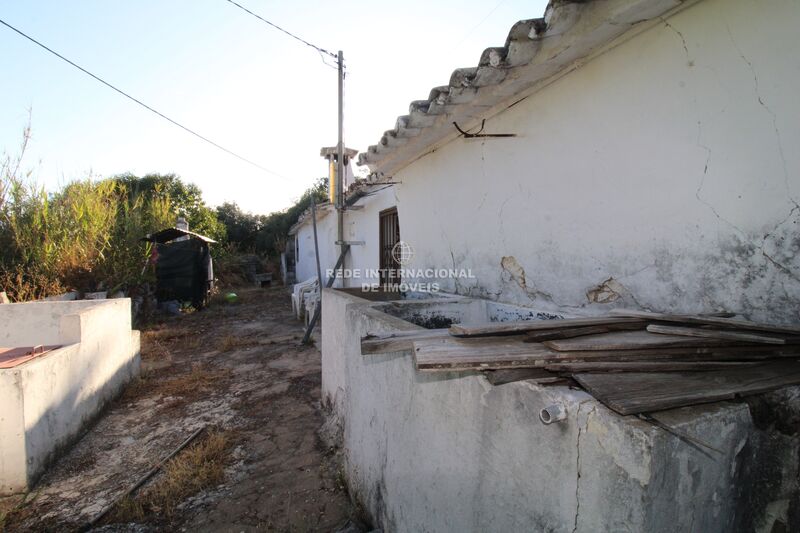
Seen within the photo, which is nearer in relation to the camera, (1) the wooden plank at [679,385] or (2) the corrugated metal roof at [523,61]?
(1) the wooden plank at [679,385]

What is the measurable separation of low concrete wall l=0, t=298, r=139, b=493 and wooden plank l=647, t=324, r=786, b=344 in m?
4.52

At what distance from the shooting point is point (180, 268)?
11539mm

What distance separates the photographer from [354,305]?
3.30 m

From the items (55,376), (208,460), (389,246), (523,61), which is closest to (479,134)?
(523,61)

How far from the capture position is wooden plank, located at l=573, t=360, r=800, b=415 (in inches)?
40.8

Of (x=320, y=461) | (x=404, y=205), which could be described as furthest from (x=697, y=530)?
(x=404, y=205)

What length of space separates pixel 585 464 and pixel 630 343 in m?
0.48

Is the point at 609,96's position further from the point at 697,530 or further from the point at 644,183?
the point at 697,530

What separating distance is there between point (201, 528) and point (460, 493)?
2.21 meters

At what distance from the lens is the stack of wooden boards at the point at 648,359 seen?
1123 mm

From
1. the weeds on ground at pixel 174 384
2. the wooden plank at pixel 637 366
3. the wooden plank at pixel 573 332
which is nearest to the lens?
the wooden plank at pixel 637 366

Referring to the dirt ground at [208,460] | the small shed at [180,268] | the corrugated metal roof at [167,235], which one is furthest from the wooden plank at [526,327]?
the small shed at [180,268]

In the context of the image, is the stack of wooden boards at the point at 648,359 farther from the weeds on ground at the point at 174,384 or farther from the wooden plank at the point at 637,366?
the weeds on ground at the point at 174,384

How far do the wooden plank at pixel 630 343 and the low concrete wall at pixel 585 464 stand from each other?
21 cm
